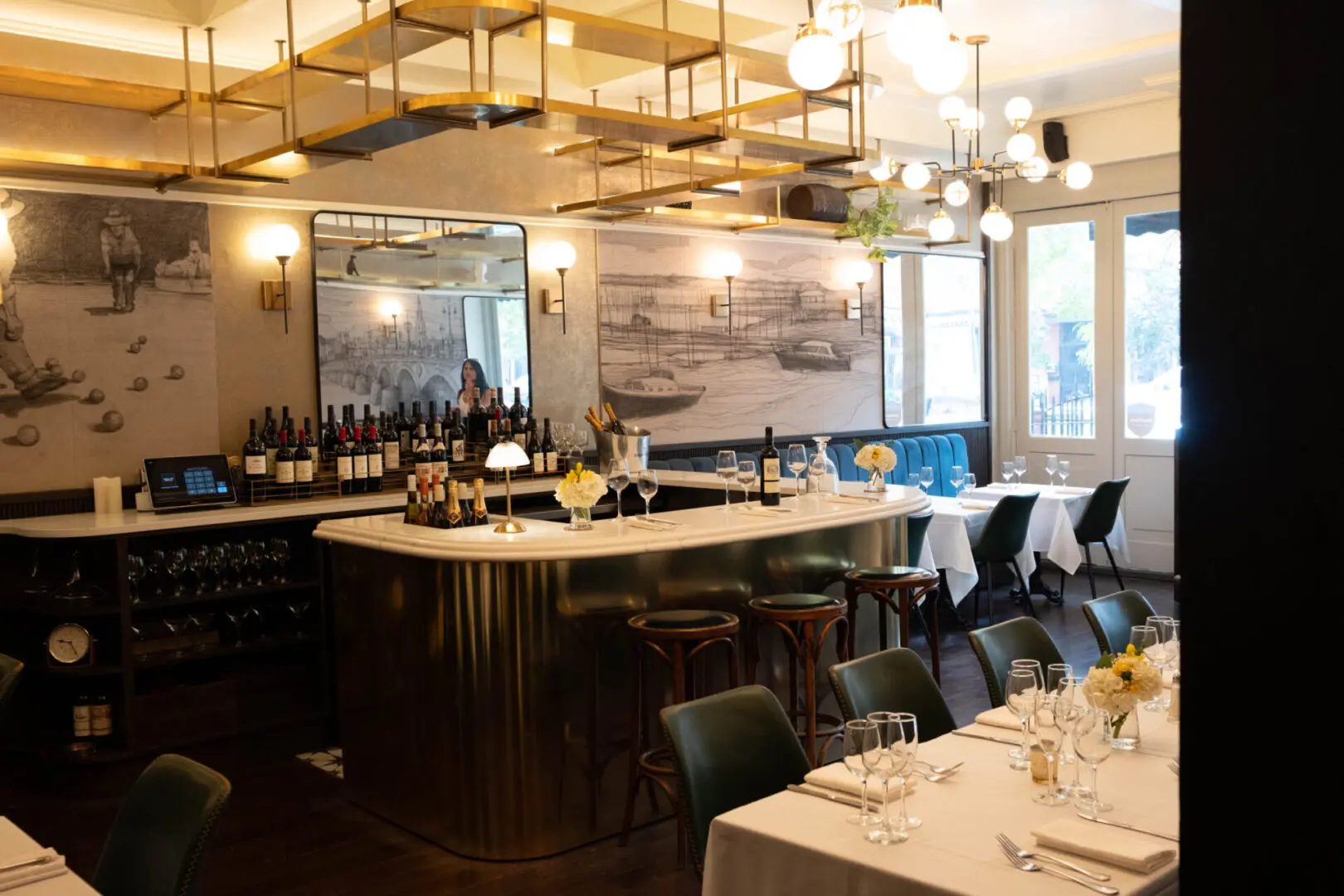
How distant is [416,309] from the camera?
22.3 feet

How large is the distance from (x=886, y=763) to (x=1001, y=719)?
2.73 ft

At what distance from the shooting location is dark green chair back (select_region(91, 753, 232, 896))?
87.0 inches

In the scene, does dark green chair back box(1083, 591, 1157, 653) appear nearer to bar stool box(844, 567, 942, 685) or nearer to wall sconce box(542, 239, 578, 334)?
bar stool box(844, 567, 942, 685)

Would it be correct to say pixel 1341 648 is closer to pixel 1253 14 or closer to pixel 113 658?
pixel 1253 14

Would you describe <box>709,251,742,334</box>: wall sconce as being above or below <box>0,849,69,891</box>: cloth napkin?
above

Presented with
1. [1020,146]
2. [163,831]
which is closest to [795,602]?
[163,831]

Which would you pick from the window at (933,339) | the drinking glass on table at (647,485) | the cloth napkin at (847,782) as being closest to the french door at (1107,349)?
the window at (933,339)

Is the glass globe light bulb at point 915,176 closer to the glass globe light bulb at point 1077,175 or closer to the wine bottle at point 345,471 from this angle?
the glass globe light bulb at point 1077,175

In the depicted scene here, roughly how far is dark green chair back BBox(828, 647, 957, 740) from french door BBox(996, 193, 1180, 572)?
680 centimetres

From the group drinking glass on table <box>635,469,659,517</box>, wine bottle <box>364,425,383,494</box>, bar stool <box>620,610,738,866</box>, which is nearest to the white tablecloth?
bar stool <box>620,610,738,866</box>

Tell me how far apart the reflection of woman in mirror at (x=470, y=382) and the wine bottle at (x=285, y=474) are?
50.2 inches

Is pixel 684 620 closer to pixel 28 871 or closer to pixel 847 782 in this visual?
pixel 847 782

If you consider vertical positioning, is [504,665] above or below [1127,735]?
below

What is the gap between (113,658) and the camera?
5156 millimetres
